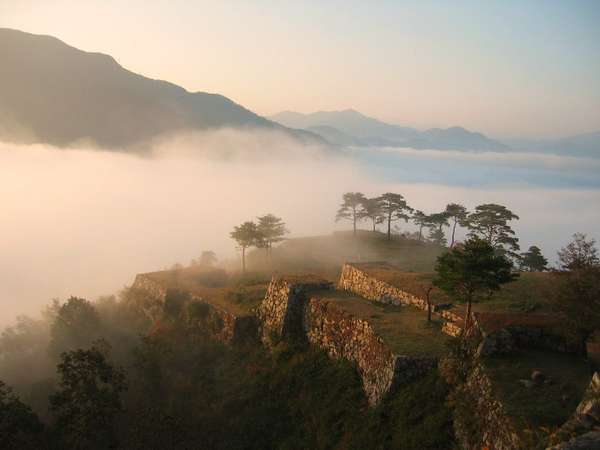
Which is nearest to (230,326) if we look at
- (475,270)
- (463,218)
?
(475,270)

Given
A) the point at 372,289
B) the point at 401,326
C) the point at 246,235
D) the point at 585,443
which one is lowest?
the point at 372,289

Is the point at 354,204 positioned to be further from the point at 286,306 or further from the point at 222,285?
the point at 286,306

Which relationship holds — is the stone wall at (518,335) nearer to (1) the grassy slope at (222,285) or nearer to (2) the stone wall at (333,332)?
(2) the stone wall at (333,332)

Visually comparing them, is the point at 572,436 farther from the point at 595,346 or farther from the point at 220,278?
the point at 220,278

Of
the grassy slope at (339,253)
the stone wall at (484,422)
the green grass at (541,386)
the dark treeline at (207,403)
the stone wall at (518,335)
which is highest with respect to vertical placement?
the stone wall at (518,335)

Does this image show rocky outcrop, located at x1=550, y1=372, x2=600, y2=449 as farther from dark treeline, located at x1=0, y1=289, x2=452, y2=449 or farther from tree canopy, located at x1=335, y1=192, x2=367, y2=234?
tree canopy, located at x1=335, y1=192, x2=367, y2=234

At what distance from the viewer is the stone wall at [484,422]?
545 inches

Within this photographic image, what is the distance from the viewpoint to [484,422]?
1505cm

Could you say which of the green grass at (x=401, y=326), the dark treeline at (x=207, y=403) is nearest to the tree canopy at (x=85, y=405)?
the dark treeline at (x=207, y=403)

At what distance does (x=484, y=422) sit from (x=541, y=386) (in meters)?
2.64

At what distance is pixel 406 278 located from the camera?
1155 inches

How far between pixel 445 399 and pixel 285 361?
12.3 m

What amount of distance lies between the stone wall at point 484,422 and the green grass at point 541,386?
33 cm

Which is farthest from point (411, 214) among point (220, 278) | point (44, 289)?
point (44, 289)
